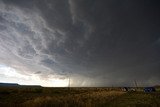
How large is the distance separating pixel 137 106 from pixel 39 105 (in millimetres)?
11719

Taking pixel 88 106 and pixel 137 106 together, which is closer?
pixel 88 106

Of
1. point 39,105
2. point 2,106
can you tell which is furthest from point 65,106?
point 2,106

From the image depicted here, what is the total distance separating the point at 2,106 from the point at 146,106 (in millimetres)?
17025

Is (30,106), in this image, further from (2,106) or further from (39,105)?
(2,106)

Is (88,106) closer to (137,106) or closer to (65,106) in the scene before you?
A: (65,106)

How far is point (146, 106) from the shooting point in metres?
21.9

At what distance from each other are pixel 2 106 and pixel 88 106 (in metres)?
10.0

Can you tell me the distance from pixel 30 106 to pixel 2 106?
3404 mm

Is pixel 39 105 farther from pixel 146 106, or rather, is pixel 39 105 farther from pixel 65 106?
pixel 146 106

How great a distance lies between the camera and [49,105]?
21844 mm

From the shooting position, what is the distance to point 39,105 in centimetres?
2131

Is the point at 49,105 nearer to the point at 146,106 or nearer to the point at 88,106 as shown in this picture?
the point at 88,106

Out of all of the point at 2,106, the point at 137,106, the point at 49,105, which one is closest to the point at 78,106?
the point at 49,105

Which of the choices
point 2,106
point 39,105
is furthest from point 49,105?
point 2,106
